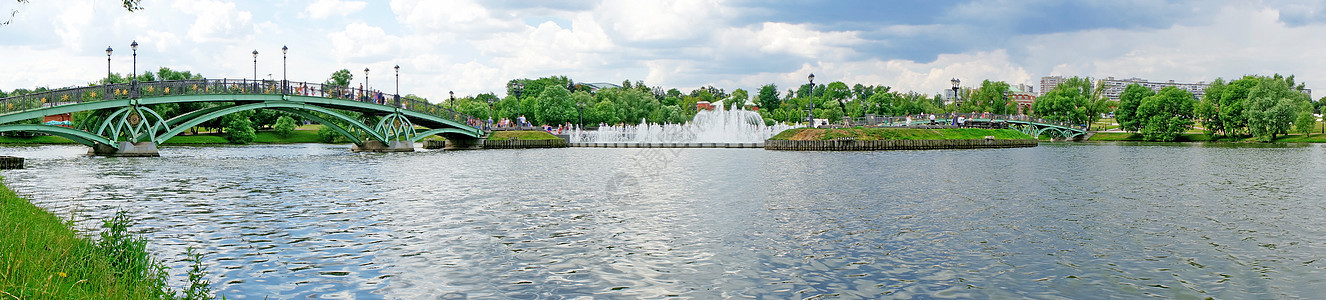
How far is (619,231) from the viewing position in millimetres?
16734

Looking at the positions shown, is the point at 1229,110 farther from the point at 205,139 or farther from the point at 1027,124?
the point at 205,139

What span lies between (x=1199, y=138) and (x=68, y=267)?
125927 millimetres

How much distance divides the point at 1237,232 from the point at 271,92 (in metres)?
50.7

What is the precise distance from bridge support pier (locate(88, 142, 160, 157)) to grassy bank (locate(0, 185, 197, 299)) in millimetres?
42845

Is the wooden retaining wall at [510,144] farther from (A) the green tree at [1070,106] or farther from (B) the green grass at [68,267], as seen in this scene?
(A) the green tree at [1070,106]

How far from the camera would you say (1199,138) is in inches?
4387

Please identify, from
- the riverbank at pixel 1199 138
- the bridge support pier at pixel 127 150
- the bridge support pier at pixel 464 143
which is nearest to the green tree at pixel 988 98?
the riverbank at pixel 1199 138

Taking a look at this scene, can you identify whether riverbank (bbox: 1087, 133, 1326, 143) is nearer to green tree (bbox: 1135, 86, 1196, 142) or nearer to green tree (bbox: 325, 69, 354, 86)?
green tree (bbox: 1135, 86, 1196, 142)

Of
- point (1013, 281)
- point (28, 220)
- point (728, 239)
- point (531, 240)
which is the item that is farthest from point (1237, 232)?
point (28, 220)

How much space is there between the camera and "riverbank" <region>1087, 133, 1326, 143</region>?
98137 mm

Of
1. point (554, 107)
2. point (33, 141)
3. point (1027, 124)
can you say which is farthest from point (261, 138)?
point (1027, 124)

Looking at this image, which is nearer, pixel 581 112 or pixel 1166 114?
pixel 1166 114

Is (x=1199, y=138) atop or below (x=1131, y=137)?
below

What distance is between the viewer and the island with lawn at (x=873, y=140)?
7069 cm
